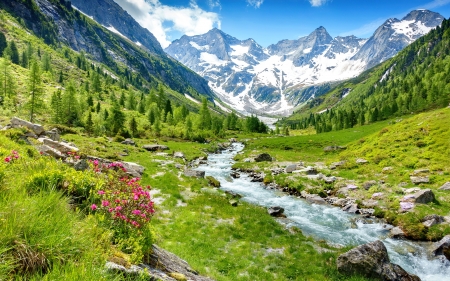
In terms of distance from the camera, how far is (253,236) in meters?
17.4

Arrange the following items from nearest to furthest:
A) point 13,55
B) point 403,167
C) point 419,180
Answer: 1. point 419,180
2. point 403,167
3. point 13,55

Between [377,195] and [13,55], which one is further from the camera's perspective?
[13,55]

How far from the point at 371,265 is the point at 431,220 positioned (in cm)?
1157

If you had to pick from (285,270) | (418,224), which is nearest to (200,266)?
(285,270)

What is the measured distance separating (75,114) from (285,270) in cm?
8569

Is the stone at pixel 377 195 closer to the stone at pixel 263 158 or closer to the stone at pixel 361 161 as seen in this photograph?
the stone at pixel 361 161

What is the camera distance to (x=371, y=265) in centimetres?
1254

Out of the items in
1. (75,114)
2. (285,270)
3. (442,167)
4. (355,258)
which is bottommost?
(285,270)

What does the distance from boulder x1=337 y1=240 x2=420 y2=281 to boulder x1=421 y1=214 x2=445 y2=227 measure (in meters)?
8.61

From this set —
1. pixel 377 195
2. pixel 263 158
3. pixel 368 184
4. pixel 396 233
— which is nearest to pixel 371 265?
pixel 396 233

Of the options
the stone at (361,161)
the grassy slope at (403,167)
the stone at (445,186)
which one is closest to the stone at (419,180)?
the grassy slope at (403,167)

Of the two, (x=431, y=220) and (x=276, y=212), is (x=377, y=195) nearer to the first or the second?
(x=431, y=220)

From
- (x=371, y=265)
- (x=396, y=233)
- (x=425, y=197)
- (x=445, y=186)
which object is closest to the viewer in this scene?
(x=371, y=265)

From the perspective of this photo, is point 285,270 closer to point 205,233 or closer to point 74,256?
point 205,233
